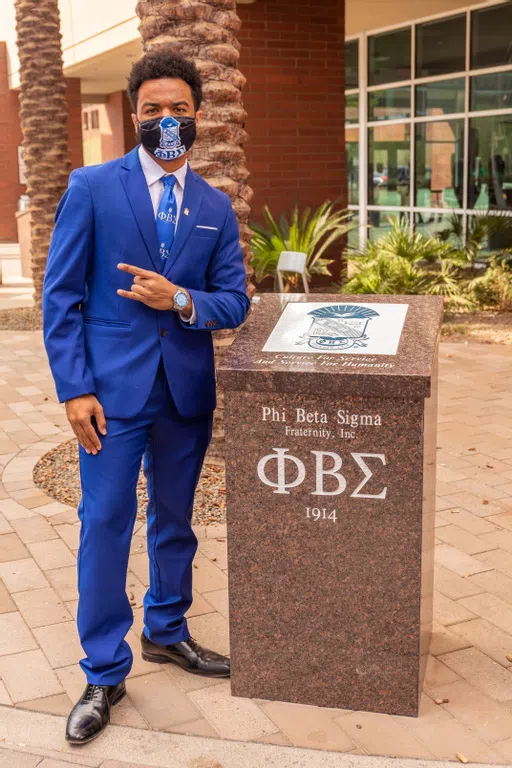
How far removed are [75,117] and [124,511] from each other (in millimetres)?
18865

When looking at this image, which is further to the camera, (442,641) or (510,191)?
(510,191)

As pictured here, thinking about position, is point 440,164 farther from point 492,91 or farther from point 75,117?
point 75,117

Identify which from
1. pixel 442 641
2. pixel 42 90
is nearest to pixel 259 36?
pixel 42 90

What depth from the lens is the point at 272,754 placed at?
9.91 feet

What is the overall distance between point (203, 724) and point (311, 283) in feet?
34.0

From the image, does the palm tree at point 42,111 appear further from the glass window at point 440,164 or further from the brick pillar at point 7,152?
the brick pillar at point 7,152

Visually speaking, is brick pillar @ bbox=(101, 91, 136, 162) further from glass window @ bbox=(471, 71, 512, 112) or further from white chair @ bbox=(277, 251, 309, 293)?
white chair @ bbox=(277, 251, 309, 293)

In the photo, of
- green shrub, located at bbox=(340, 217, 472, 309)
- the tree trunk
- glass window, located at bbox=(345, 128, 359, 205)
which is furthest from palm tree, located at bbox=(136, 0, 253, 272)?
glass window, located at bbox=(345, 128, 359, 205)

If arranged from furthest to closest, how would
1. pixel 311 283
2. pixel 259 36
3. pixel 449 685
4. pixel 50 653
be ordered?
pixel 311 283 → pixel 259 36 → pixel 50 653 → pixel 449 685

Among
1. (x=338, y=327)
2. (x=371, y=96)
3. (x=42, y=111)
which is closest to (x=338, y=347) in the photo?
(x=338, y=327)

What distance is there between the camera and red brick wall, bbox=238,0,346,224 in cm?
1232

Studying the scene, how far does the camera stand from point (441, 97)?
1488 centimetres

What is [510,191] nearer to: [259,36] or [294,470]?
[259,36]

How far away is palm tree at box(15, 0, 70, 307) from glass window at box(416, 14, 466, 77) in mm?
5967
